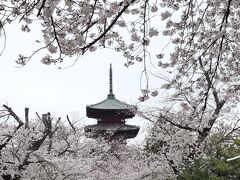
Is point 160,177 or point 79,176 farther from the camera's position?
point 160,177

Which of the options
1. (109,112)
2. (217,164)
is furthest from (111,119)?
(217,164)

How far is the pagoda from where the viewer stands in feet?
98.5

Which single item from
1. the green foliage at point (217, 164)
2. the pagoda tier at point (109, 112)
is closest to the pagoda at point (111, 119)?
the pagoda tier at point (109, 112)

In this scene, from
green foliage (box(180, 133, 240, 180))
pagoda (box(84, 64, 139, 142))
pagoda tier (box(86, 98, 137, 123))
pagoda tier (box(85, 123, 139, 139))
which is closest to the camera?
green foliage (box(180, 133, 240, 180))

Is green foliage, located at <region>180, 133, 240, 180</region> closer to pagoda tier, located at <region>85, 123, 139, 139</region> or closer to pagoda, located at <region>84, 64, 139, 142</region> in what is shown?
pagoda, located at <region>84, 64, 139, 142</region>

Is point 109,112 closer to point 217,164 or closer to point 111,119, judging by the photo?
point 111,119

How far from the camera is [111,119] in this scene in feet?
107

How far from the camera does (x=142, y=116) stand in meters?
15.9

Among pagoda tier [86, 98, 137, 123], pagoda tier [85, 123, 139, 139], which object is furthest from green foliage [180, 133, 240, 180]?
pagoda tier [86, 98, 137, 123]

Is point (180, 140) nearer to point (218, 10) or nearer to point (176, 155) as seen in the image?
point (176, 155)

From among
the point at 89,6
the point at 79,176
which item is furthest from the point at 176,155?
Answer: the point at 89,6

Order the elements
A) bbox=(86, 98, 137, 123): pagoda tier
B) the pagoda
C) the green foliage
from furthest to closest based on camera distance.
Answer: bbox=(86, 98, 137, 123): pagoda tier, the pagoda, the green foliage

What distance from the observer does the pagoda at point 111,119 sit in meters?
30.0

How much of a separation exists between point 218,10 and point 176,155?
9.66 metres
